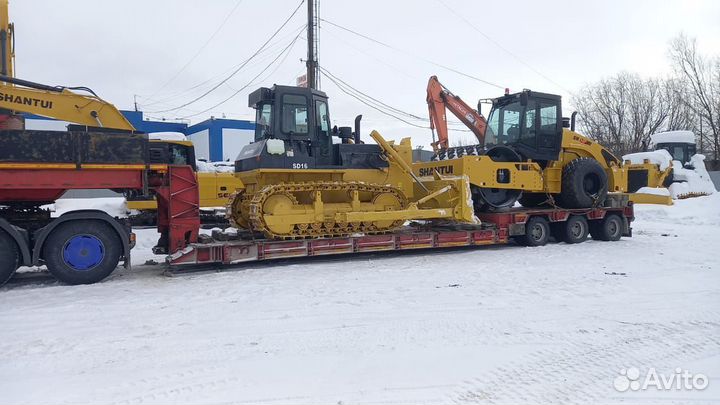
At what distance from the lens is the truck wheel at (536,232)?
1156 centimetres

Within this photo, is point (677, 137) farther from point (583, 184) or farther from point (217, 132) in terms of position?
point (217, 132)

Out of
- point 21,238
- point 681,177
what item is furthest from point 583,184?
point 681,177

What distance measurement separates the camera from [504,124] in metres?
12.5

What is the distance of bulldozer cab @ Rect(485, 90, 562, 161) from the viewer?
39.2 feet

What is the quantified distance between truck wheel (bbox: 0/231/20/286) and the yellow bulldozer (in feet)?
11.5

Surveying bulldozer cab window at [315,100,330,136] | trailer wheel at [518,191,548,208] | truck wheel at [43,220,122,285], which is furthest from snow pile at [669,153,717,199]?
truck wheel at [43,220,122,285]

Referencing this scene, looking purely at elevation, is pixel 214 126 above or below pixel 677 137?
above

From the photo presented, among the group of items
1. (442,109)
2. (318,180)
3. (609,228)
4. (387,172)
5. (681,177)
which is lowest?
(609,228)

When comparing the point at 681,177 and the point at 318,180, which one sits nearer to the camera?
the point at 318,180

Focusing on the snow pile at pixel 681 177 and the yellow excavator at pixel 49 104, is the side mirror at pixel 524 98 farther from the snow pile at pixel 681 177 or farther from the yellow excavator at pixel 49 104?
the snow pile at pixel 681 177

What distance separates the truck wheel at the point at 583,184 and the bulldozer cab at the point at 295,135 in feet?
16.4

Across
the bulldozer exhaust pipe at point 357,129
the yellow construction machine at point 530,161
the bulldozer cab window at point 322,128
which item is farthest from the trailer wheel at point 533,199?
the bulldozer cab window at point 322,128

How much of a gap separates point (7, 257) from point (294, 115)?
16.7ft

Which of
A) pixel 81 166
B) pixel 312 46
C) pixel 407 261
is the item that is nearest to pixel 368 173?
pixel 407 261
